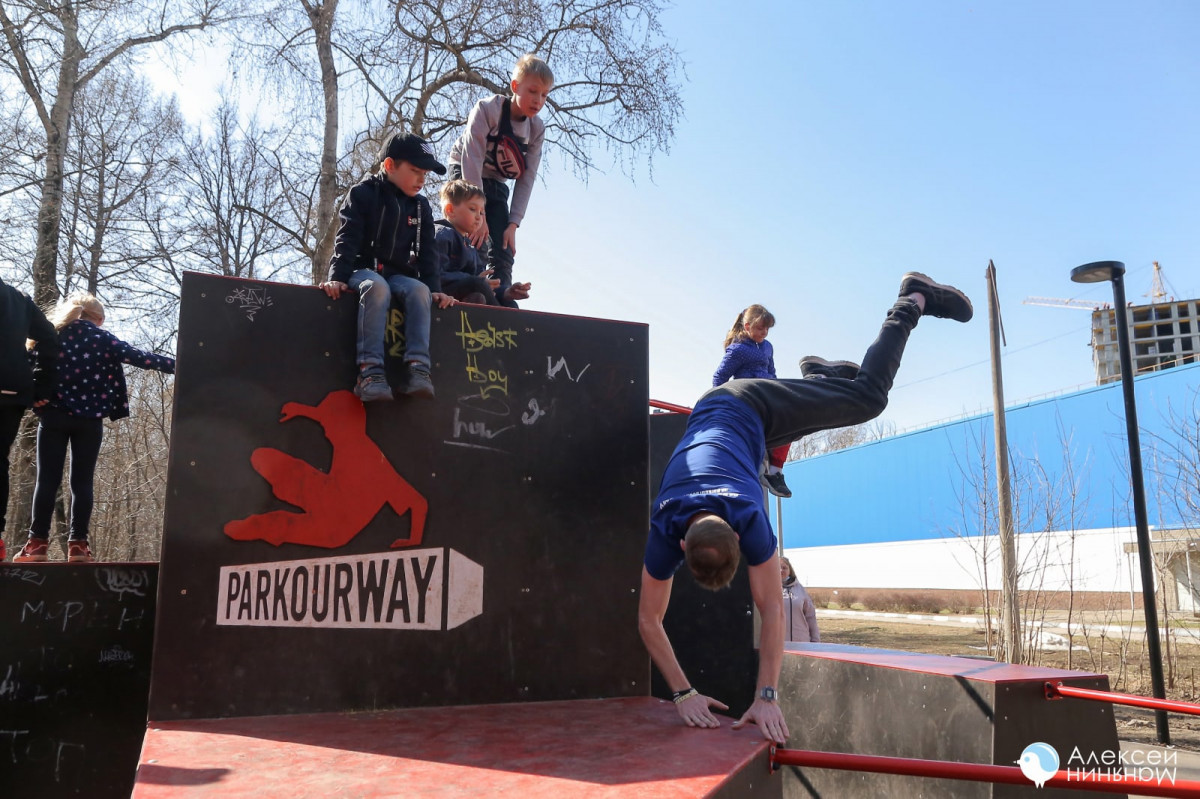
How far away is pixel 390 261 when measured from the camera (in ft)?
13.0

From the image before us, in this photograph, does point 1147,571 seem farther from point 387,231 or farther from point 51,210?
point 51,210

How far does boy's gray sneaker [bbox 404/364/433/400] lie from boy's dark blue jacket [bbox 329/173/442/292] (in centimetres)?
61

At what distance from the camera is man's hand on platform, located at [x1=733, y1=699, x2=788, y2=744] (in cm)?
280

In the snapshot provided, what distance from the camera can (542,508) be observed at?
12.1ft

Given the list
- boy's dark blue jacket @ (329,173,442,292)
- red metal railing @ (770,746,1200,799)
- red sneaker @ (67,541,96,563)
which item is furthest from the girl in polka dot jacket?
red metal railing @ (770,746,1200,799)

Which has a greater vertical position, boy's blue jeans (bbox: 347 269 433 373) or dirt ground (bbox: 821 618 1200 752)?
boy's blue jeans (bbox: 347 269 433 373)

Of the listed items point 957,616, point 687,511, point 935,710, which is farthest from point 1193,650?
point 687,511

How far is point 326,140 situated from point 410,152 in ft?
27.3

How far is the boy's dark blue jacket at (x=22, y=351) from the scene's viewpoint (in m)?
4.40

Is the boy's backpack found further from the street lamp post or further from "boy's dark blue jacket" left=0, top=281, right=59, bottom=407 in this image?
the street lamp post

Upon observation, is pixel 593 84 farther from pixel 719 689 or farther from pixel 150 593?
pixel 150 593

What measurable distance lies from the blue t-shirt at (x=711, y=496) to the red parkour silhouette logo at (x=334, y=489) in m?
1.00

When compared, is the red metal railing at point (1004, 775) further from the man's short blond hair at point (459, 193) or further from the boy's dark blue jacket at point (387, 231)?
the man's short blond hair at point (459, 193)

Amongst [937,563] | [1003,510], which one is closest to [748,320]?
[1003,510]
